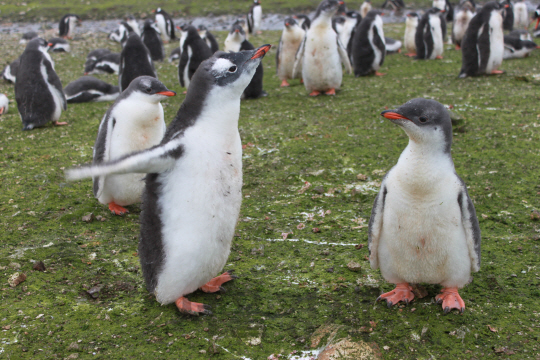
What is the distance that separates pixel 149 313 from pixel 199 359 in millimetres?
546

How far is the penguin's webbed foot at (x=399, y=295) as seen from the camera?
2.86 m

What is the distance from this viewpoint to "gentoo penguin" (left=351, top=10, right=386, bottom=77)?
9.95 metres

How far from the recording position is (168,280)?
109 inches

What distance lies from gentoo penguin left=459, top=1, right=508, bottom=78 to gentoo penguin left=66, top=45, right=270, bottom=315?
7.37 metres

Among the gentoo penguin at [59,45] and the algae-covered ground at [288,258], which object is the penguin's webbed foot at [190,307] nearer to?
the algae-covered ground at [288,258]

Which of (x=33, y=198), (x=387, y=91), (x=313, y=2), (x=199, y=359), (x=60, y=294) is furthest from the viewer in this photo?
(x=313, y=2)

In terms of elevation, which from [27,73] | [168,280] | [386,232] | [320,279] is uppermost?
[27,73]

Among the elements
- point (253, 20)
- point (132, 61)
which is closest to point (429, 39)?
point (132, 61)

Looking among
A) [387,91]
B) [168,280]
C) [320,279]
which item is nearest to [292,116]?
[387,91]

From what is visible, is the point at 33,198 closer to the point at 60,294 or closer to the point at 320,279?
the point at 60,294

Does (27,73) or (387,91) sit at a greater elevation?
(27,73)

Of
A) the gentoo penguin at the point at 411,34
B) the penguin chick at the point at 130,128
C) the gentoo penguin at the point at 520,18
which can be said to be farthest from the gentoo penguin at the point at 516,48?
the penguin chick at the point at 130,128

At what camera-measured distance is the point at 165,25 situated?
61.2 feet

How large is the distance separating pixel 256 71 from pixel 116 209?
4.37m
